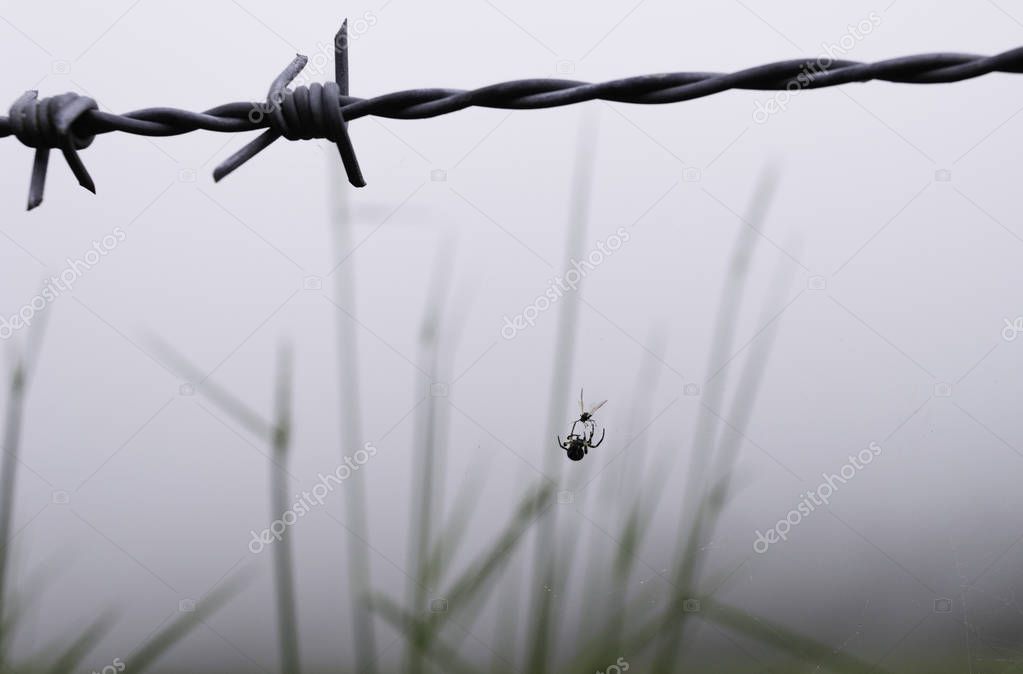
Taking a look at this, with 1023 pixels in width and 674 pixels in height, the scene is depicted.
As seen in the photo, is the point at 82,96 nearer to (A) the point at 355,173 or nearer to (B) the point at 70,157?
(B) the point at 70,157

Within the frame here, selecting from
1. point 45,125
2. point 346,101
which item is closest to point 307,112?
point 346,101

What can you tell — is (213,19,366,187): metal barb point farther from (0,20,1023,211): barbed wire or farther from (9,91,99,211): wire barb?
(9,91,99,211): wire barb

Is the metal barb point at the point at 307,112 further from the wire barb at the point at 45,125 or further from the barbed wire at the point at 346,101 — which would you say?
the wire barb at the point at 45,125

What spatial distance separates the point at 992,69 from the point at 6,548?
1.26 m

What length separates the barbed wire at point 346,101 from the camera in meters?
0.79

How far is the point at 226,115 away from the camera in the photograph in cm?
91

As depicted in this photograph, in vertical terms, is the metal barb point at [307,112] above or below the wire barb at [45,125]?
above

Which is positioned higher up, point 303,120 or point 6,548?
point 303,120

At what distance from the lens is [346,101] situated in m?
0.88

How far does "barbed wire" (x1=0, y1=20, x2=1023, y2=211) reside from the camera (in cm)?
79

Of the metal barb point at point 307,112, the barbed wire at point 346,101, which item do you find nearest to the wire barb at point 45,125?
the barbed wire at point 346,101

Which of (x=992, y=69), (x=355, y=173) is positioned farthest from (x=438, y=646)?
(x=992, y=69)

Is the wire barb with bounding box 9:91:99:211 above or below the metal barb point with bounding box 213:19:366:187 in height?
below

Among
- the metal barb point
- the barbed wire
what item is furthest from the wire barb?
the metal barb point
